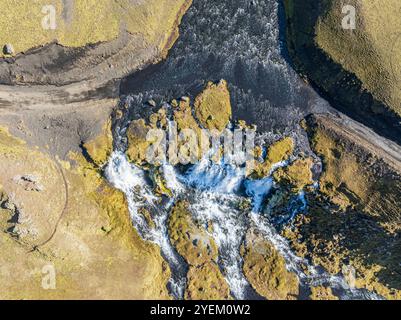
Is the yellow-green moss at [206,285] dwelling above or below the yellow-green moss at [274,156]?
below

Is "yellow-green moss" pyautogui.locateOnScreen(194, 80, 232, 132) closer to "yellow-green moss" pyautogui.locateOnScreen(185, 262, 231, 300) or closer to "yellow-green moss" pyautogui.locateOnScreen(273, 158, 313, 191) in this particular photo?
"yellow-green moss" pyautogui.locateOnScreen(273, 158, 313, 191)

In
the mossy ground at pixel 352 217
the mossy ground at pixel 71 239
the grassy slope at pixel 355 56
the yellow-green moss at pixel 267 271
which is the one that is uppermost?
the grassy slope at pixel 355 56

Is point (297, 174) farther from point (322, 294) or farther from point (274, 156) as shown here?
point (322, 294)

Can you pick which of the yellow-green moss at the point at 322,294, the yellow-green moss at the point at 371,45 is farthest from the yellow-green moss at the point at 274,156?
the yellow-green moss at the point at 322,294

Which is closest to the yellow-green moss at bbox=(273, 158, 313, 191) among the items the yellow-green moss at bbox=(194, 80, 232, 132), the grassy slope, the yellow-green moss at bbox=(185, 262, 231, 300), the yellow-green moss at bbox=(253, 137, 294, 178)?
the yellow-green moss at bbox=(253, 137, 294, 178)

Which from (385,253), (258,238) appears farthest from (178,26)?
(385,253)

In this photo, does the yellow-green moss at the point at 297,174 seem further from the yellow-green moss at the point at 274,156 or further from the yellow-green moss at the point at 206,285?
the yellow-green moss at the point at 206,285

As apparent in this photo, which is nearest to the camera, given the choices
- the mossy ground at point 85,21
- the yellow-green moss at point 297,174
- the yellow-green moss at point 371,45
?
the yellow-green moss at point 371,45

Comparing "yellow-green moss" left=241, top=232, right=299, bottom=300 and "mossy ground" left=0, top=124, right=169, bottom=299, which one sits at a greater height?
"yellow-green moss" left=241, top=232, right=299, bottom=300

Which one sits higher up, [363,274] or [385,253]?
[385,253]

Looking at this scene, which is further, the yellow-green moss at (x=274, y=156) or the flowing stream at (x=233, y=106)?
the flowing stream at (x=233, y=106)
